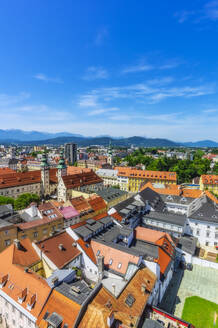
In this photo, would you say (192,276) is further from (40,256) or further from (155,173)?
(155,173)

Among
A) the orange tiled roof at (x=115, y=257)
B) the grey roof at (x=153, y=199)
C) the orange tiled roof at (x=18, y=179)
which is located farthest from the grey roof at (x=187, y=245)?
the orange tiled roof at (x=18, y=179)

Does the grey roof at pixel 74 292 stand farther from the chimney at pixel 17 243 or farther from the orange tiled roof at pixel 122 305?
the chimney at pixel 17 243

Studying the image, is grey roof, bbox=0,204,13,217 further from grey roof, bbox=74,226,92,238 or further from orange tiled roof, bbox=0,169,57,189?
orange tiled roof, bbox=0,169,57,189

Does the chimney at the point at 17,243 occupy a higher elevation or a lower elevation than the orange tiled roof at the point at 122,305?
higher

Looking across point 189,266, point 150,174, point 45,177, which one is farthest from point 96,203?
point 150,174

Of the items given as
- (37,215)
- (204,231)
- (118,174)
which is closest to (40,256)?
(37,215)

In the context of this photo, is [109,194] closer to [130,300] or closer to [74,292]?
[130,300]

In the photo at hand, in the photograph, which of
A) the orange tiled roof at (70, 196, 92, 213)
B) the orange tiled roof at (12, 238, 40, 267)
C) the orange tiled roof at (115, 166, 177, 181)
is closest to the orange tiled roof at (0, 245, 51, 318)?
the orange tiled roof at (12, 238, 40, 267)
